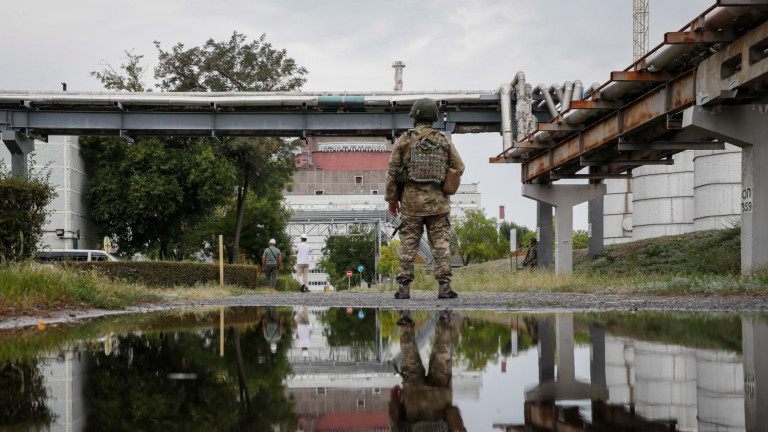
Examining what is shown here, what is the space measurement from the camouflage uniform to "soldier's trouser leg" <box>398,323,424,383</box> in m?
4.54

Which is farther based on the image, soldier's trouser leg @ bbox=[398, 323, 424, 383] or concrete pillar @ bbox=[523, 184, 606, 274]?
concrete pillar @ bbox=[523, 184, 606, 274]

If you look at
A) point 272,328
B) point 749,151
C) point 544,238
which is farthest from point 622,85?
point 544,238

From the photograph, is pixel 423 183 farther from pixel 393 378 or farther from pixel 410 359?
pixel 393 378

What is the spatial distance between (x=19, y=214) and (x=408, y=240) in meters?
5.94

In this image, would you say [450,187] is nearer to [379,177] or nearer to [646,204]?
[646,204]

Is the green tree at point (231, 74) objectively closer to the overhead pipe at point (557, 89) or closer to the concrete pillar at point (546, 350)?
the overhead pipe at point (557, 89)

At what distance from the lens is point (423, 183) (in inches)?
384

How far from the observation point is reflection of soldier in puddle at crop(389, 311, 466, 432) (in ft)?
7.00

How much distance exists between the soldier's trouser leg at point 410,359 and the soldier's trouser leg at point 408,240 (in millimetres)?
4661

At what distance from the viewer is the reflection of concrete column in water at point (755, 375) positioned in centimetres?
216

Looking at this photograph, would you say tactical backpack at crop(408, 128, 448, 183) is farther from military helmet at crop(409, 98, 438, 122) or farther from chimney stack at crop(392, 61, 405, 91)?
chimney stack at crop(392, 61, 405, 91)

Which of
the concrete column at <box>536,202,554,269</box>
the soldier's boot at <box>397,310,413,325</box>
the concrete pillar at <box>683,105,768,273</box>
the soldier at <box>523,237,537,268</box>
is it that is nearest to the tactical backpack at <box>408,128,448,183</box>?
the soldier's boot at <box>397,310,413,325</box>

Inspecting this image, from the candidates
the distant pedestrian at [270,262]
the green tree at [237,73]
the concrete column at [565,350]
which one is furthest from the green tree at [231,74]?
the concrete column at [565,350]

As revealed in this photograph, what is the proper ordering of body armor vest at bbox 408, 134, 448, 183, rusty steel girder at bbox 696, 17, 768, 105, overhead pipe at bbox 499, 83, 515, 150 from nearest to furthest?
body armor vest at bbox 408, 134, 448, 183, rusty steel girder at bbox 696, 17, 768, 105, overhead pipe at bbox 499, 83, 515, 150
